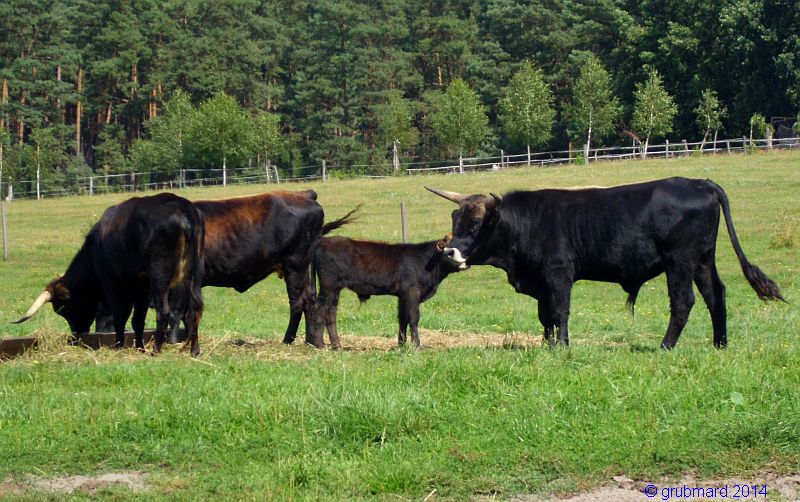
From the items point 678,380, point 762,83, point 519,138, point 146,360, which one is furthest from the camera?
point 519,138

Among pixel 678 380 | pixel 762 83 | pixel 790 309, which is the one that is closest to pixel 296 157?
pixel 762 83

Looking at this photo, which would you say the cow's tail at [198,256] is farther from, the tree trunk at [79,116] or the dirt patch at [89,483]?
the tree trunk at [79,116]

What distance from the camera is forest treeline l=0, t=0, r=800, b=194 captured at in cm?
7438

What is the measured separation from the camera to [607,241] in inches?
436

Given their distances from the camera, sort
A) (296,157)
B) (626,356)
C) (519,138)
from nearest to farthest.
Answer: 1. (626,356)
2. (519,138)
3. (296,157)

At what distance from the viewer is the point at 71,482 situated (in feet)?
23.2

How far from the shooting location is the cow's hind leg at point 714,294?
11.0 metres

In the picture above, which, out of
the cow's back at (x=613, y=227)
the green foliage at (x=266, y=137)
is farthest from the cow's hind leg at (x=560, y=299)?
the green foliage at (x=266, y=137)

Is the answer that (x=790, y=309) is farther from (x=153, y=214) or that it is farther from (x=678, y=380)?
(x=153, y=214)

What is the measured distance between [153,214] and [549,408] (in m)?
5.38

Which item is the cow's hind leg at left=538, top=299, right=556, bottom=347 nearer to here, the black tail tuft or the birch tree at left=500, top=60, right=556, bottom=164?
the black tail tuft

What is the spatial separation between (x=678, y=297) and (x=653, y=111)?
202 feet

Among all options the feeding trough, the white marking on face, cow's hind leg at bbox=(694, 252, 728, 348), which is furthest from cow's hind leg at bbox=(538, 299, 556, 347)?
the feeding trough

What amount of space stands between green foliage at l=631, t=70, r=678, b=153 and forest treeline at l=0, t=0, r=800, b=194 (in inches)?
9.2
